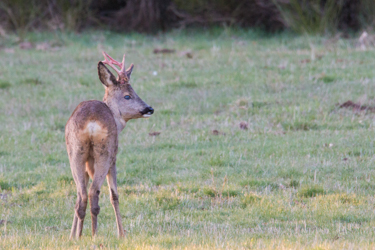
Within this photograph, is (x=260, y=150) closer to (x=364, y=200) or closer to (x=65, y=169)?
(x=364, y=200)

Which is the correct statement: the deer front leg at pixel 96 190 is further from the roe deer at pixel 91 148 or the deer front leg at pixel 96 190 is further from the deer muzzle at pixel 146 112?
the deer muzzle at pixel 146 112

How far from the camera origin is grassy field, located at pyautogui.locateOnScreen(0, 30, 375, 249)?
5.96 meters


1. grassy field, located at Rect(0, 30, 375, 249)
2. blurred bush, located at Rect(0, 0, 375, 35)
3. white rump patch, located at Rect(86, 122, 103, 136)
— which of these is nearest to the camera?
white rump patch, located at Rect(86, 122, 103, 136)

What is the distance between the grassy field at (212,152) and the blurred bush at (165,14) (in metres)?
4.02

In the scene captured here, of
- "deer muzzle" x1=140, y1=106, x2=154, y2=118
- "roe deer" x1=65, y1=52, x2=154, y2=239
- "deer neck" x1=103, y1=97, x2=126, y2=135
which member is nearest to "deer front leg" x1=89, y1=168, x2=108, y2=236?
"roe deer" x1=65, y1=52, x2=154, y2=239

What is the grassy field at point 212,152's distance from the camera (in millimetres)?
5961

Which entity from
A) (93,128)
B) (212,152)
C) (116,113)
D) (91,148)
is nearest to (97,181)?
(91,148)

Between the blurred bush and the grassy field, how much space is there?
13.2 ft

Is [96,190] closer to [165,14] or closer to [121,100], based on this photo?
[121,100]

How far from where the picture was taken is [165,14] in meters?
26.2

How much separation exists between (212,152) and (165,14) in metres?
18.0

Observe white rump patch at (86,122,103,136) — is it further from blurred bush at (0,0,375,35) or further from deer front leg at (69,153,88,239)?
blurred bush at (0,0,375,35)

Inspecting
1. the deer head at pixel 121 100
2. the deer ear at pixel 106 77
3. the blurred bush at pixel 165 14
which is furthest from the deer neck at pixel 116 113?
the blurred bush at pixel 165 14

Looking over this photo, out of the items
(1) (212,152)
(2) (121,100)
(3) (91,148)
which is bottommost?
(1) (212,152)
